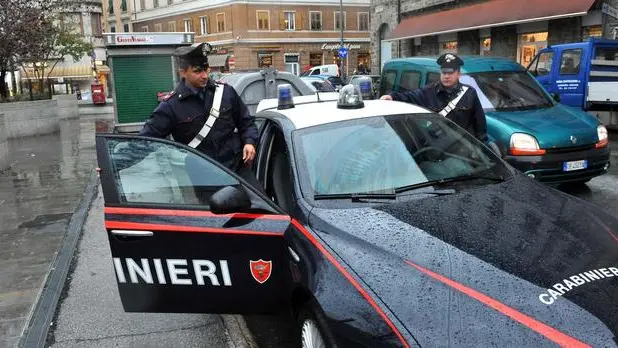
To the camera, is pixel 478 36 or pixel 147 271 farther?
pixel 478 36

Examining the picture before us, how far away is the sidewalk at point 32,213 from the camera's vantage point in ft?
14.4

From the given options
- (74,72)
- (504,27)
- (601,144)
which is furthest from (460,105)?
(74,72)

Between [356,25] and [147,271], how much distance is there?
53209 mm

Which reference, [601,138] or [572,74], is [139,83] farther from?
[601,138]

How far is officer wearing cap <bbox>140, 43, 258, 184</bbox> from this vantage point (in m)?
4.23

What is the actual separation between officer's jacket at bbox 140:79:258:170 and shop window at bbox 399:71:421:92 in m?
4.74

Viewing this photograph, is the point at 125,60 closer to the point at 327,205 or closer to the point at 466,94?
the point at 466,94

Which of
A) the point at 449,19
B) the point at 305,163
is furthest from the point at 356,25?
the point at 305,163

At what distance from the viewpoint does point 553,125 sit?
684 centimetres

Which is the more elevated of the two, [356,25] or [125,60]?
[356,25]

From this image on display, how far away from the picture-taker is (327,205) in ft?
9.84

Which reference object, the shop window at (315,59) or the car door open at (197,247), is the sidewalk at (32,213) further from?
the shop window at (315,59)

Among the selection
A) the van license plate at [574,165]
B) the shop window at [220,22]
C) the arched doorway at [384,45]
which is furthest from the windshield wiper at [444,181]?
the shop window at [220,22]

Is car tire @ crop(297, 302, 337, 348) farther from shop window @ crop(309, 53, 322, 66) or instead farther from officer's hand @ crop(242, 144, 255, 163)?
shop window @ crop(309, 53, 322, 66)
